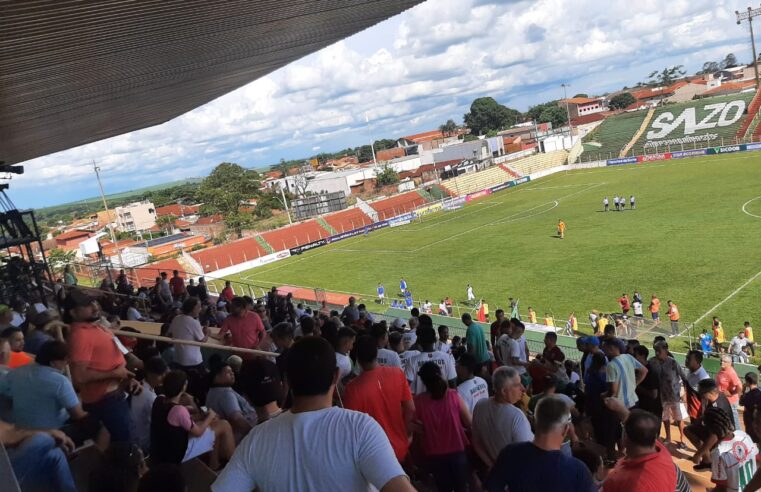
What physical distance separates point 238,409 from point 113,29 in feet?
15.1

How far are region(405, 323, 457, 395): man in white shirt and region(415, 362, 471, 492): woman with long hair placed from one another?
3.67 feet

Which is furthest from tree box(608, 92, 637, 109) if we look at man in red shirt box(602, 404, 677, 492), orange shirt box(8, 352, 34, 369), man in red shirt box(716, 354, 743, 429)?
orange shirt box(8, 352, 34, 369)

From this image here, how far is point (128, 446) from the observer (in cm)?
314

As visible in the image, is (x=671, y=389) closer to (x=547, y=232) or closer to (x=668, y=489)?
(x=668, y=489)

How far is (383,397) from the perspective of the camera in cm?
365

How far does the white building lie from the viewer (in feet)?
362

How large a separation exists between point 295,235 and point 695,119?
47.8m

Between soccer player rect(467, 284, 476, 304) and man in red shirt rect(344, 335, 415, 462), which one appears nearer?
man in red shirt rect(344, 335, 415, 462)

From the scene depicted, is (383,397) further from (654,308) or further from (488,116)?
(488,116)

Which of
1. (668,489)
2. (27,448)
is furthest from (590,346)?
(27,448)

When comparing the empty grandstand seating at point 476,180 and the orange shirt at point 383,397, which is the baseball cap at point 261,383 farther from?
the empty grandstand seating at point 476,180

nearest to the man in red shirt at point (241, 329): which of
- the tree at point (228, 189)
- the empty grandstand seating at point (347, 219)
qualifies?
the empty grandstand seating at point (347, 219)

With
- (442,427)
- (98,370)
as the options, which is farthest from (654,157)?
(98,370)

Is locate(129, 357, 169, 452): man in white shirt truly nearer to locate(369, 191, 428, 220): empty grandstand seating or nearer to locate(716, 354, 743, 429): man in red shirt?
locate(716, 354, 743, 429): man in red shirt
